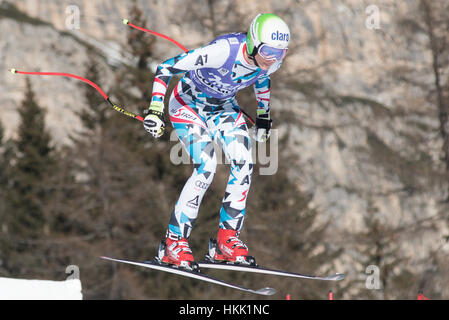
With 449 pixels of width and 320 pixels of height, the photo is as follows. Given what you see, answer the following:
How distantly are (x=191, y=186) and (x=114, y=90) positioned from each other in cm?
2561

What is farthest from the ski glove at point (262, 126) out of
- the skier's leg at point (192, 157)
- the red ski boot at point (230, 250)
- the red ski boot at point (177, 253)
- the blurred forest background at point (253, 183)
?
the blurred forest background at point (253, 183)

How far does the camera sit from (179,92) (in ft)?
24.2

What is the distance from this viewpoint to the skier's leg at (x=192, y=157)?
7.05 m

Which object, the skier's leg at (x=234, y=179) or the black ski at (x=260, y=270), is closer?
the black ski at (x=260, y=270)

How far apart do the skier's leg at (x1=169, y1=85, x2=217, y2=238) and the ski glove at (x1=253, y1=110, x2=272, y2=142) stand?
24.4 inches

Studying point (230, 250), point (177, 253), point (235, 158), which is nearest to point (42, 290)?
point (177, 253)

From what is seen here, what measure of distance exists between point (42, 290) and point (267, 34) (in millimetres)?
3349

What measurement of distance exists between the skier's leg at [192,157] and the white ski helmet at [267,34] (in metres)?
0.95

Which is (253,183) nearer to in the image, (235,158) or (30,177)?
(30,177)

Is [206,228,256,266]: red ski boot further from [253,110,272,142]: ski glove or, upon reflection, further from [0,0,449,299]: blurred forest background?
[0,0,449,299]: blurred forest background

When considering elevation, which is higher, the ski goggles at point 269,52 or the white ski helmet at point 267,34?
the white ski helmet at point 267,34

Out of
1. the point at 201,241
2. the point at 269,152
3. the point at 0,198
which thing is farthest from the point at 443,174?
the point at 0,198

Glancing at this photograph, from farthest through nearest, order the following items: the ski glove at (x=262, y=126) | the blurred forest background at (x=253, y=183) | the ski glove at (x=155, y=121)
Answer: the blurred forest background at (x=253, y=183) → the ski glove at (x=262, y=126) → the ski glove at (x=155, y=121)

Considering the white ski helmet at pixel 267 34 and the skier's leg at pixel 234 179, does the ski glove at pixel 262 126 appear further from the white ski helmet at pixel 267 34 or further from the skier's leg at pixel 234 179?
the white ski helmet at pixel 267 34
